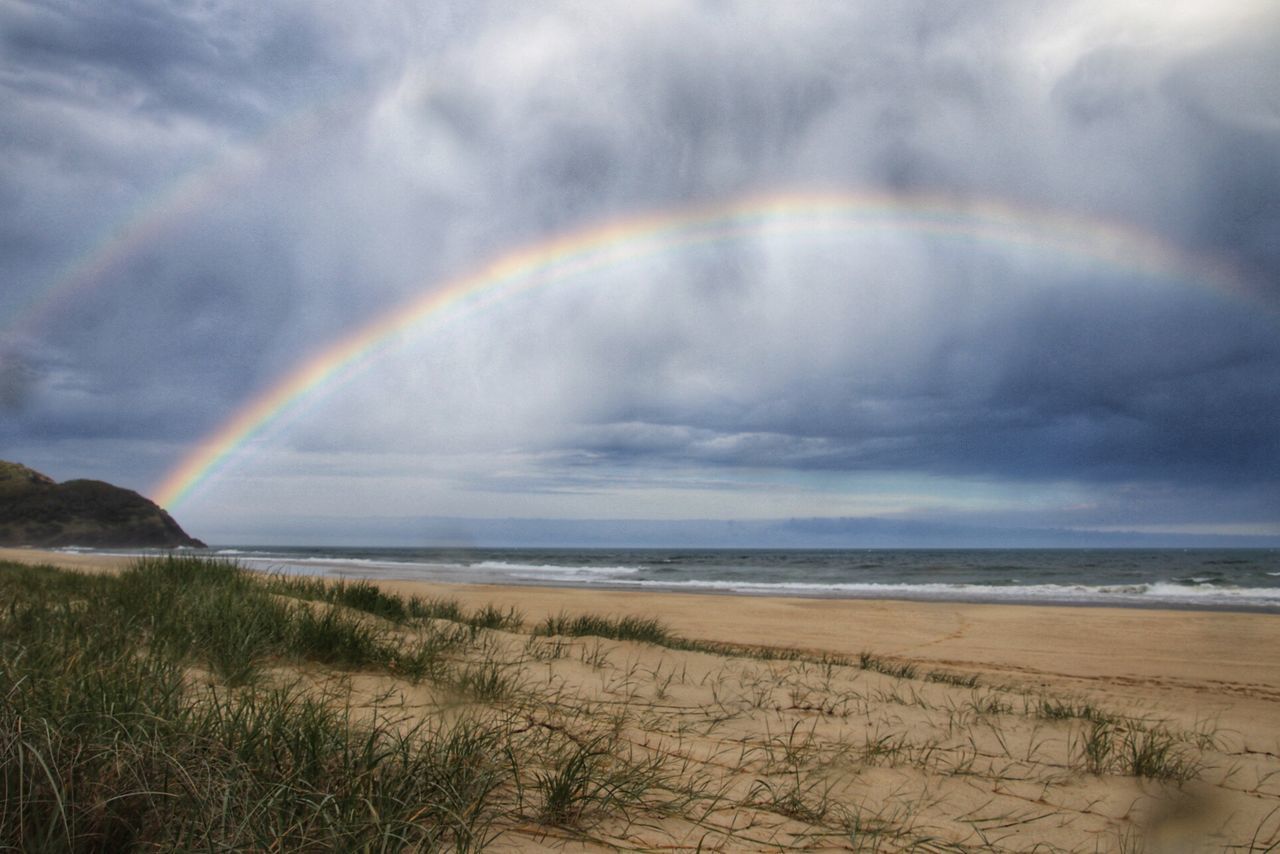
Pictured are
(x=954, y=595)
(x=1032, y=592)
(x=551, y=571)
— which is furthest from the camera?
(x=551, y=571)

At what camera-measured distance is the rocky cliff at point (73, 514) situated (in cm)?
6712

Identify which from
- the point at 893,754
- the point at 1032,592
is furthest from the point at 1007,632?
the point at 1032,592

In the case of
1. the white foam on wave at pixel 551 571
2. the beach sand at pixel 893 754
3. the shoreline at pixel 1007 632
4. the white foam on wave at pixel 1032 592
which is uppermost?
the beach sand at pixel 893 754

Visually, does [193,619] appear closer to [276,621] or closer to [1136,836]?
[276,621]

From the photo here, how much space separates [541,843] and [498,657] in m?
2.93

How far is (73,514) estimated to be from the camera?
7038 cm

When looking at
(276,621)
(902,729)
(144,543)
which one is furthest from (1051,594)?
(144,543)

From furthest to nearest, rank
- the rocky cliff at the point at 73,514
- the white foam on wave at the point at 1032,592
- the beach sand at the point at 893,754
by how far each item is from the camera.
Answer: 1. the rocky cliff at the point at 73,514
2. the white foam on wave at the point at 1032,592
3. the beach sand at the point at 893,754

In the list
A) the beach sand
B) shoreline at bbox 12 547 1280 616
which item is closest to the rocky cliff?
shoreline at bbox 12 547 1280 616

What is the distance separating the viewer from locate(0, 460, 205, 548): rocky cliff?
6712 centimetres

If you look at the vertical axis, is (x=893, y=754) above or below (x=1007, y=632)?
above

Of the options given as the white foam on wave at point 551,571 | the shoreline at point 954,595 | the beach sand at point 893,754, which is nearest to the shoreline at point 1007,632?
the shoreline at point 954,595

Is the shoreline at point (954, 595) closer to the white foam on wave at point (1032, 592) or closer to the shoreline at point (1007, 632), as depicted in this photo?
the white foam on wave at point (1032, 592)

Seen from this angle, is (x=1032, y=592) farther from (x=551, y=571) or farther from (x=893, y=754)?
(x=893, y=754)
